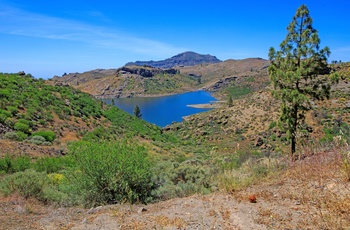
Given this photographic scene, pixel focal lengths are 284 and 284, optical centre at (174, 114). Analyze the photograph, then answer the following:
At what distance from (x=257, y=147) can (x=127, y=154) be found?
33.4 metres

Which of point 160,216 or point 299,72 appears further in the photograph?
point 299,72

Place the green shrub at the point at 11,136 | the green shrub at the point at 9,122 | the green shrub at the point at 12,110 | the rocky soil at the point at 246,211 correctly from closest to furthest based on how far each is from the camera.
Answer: the rocky soil at the point at 246,211
the green shrub at the point at 11,136
the green shrub at the point at 9,122
the green shrub at the point at 12,110

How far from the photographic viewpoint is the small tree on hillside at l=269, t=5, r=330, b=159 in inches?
525

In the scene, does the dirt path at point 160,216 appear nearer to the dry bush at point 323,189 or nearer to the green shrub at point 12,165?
the dry bush at point 323,189

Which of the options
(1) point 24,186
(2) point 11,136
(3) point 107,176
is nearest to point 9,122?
(2) point 11,136

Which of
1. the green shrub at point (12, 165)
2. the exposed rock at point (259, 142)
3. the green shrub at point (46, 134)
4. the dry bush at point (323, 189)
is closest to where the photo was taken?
the dry bush at point (323, 189)

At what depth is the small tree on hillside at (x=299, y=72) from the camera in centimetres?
1334

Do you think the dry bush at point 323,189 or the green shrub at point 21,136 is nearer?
the dry bush at point 323,189

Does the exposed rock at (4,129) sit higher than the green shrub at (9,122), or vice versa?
the green shrub at (9,122)

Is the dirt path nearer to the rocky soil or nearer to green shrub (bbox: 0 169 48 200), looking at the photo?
the rocky soil

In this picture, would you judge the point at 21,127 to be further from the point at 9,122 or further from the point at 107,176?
the point at 107,176


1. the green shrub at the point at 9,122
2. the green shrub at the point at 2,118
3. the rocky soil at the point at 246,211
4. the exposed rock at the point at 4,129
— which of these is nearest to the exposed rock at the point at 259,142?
the green shrub at the point at 9,122

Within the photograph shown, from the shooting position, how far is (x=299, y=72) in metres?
13.2

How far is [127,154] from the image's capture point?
8430 mm
